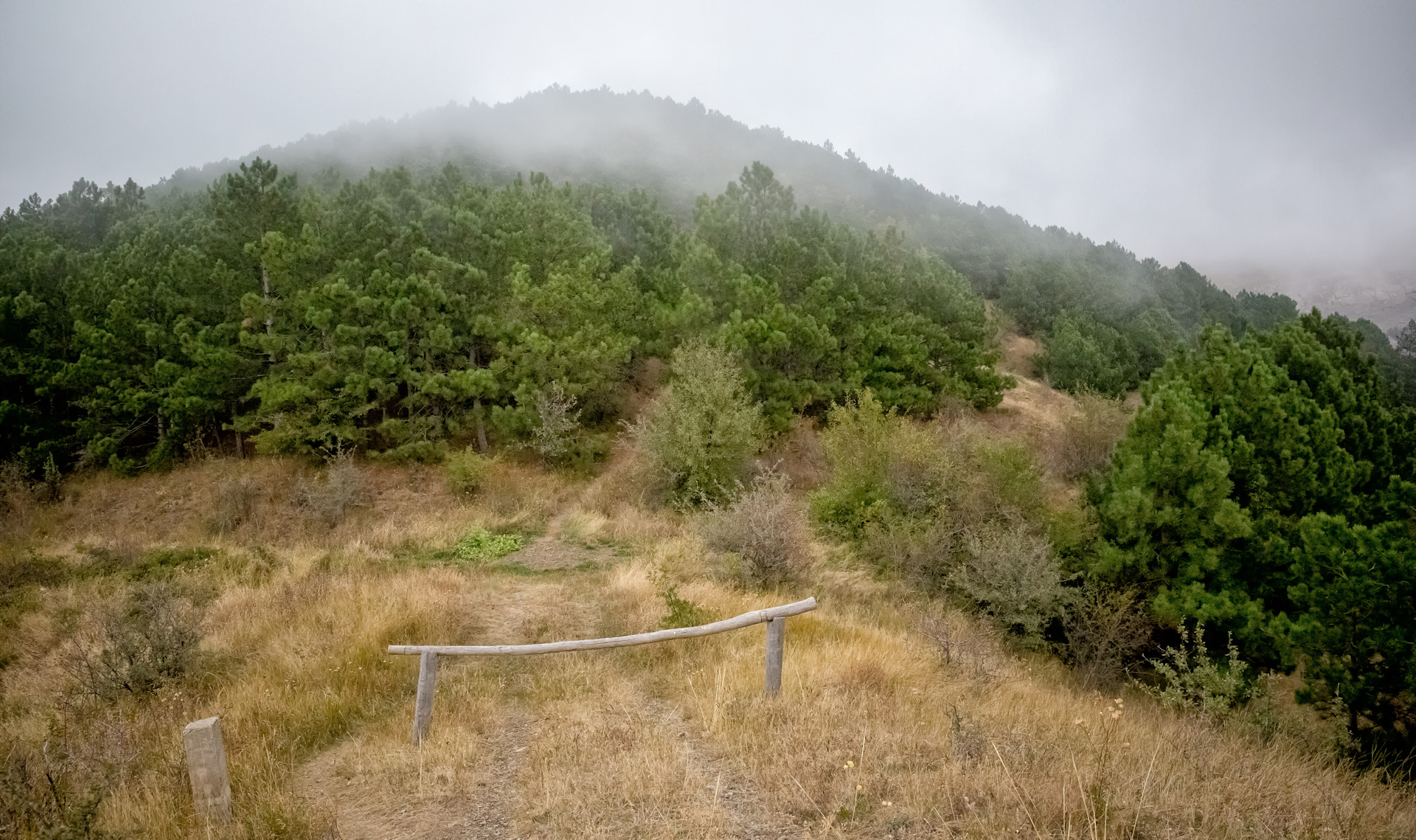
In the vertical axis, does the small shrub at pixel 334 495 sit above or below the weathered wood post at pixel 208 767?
below

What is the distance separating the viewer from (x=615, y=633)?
9.68 m

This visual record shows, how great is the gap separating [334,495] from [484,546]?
8.33 metres

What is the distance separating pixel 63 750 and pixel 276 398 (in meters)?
19.8

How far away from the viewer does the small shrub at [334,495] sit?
69.7 ft

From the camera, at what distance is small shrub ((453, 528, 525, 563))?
15656mm

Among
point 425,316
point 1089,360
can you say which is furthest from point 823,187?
point 425,316

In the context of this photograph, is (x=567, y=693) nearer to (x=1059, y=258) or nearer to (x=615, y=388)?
(x=615, y=388)

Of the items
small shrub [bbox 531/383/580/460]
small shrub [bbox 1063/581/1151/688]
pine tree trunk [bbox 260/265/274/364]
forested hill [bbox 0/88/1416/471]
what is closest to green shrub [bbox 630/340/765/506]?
forested hill [bbox 0/88/1416/471]

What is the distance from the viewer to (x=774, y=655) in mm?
6613

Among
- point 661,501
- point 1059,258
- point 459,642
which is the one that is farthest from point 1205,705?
point 1059,258

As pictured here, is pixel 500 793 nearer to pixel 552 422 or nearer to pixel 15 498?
pixel 552 422

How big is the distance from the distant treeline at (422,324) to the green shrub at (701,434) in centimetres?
292

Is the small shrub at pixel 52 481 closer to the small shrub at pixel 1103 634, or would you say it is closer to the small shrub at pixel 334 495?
the small shrub at pixel 334 495

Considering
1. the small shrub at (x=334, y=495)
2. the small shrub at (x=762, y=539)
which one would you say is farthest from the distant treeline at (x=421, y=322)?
the small shrub at (x=762, y=539)
